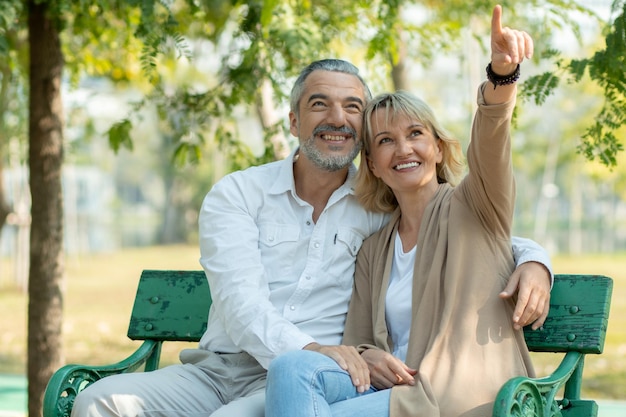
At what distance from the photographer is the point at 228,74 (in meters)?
5.46

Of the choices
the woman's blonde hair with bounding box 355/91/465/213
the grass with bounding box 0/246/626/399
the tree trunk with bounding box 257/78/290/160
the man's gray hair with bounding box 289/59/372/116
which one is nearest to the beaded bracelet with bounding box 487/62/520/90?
the woman's blonde hair with bounding box 355/91/465/213

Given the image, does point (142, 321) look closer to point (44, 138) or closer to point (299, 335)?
point (299, 335)

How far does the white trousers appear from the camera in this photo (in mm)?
3258

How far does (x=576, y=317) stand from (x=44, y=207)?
340 cm

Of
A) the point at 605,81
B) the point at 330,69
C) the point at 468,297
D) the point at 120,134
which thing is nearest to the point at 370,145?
the point at 330,69

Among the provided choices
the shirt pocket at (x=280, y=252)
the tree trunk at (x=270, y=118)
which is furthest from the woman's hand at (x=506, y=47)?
the tree trunk at (x=270, y=118)

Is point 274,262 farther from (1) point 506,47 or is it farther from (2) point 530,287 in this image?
(1) point 506,47

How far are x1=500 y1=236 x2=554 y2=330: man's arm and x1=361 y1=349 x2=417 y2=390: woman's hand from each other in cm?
43

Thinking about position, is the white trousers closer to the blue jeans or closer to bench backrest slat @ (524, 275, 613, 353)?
the blue jeans

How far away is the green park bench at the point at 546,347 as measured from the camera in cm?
296

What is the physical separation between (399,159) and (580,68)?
132 centimetres

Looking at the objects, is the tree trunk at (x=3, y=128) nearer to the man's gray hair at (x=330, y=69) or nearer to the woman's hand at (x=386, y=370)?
the man's gray hair at (x=330, y=69)

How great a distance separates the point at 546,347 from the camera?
3471 millimetres

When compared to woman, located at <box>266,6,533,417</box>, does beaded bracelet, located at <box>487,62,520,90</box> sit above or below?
above
